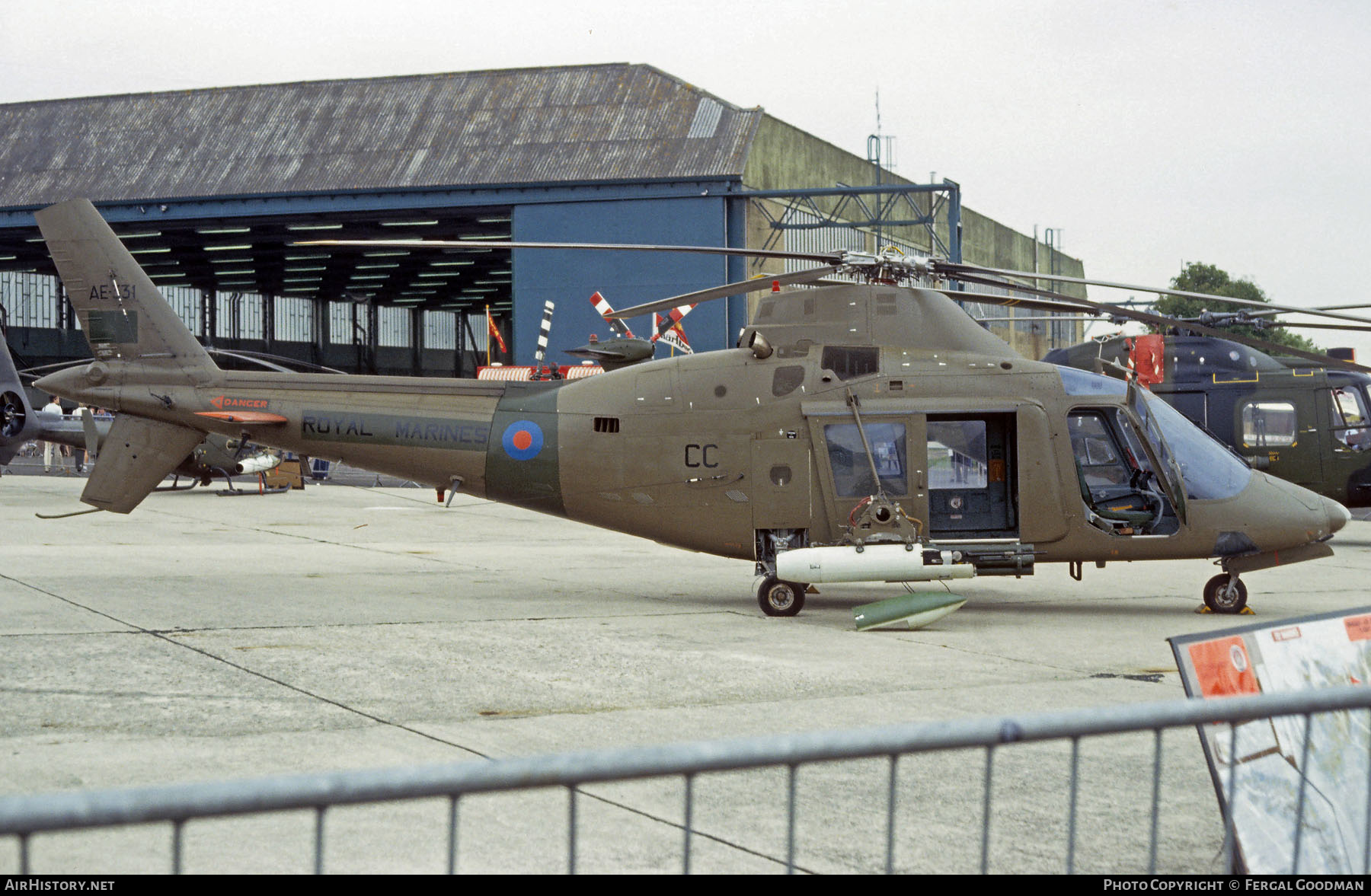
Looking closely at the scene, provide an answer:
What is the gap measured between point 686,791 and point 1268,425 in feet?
56.5

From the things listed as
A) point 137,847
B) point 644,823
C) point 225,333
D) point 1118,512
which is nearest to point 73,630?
point 137,847

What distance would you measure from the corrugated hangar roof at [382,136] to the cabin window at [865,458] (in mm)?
25801

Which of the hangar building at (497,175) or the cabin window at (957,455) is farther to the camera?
the hangar building at (497,175)

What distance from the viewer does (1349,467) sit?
17.8 metres

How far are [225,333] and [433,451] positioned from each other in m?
64.9

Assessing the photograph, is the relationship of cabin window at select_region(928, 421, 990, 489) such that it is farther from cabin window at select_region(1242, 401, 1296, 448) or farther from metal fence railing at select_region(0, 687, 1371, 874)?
cabin window at select_region(1242, 401, 1296, 448)

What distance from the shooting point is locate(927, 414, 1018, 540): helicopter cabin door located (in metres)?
11.7

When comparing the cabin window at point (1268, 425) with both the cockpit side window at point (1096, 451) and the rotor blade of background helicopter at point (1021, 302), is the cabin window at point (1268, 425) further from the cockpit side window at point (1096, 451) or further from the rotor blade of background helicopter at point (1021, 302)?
the rotor blade of background helicopter at point (1021, 302)

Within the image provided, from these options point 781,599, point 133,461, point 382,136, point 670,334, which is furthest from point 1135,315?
point 382,136

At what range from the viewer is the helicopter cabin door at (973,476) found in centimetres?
1167

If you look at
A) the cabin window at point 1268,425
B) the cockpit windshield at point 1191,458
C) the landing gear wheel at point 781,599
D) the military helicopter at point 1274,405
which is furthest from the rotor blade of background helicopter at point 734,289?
the cabin window at point 1268,425

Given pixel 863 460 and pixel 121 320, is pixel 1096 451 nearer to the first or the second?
pixel 863 460

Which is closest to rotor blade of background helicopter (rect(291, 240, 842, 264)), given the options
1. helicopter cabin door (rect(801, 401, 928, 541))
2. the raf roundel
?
helicopter cabin door (rect(801, 401, 928, 541))

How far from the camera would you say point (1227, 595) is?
11.8 meters
